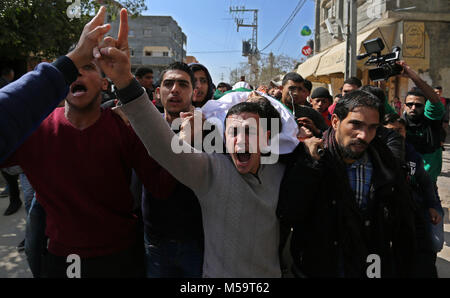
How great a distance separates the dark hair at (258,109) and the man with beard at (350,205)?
22 centimetres

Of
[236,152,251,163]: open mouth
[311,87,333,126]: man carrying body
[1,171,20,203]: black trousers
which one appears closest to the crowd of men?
[236,152,251,163]: open mouth

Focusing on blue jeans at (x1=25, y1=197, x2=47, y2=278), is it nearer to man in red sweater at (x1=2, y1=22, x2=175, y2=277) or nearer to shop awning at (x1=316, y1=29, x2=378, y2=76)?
man in red sweater at (x1=2, y1=22, x2=175, y2=277)

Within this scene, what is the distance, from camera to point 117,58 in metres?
1.18

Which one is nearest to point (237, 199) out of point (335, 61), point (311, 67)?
point (335, 61)

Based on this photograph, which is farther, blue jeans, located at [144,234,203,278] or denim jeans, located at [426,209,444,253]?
denim jeans, located at [426,209,444,253]

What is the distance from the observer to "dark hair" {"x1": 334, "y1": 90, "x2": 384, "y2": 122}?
6.14ft

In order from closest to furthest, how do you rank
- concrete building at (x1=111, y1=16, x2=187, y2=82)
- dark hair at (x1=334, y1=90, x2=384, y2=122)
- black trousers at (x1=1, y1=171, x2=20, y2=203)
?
dark hair at (x1=334, y1=90, x2=384, y2=122)
black trousers at (x1=1, y1=171, x2=20, y2=203)
concrete building at (x1=111, y1=16, x2=187, y2=82)

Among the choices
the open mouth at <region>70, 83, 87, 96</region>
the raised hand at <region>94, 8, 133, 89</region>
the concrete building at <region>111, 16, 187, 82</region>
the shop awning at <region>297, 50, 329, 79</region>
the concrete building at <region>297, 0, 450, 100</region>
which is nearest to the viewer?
the raised hand at <region>94, 8, 133, 89</region>

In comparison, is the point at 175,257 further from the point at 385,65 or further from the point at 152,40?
the point at 152,40

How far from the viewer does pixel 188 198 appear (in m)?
1.77

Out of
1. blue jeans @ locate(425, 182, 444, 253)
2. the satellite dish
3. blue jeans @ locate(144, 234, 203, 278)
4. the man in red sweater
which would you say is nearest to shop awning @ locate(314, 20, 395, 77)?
the satellite dish

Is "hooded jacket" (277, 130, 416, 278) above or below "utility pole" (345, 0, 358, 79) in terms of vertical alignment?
below

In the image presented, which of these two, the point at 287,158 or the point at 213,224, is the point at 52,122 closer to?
the point at 213,224

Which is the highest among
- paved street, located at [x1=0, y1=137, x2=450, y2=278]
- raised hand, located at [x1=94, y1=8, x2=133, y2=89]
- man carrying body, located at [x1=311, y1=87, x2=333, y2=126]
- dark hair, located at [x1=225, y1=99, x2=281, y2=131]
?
man carrying body, located at [x1=311, y1=87, x2=333, y2=126]
